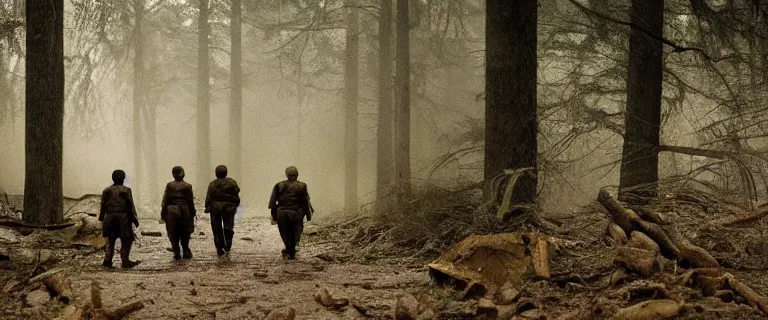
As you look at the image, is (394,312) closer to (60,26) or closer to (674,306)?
(674,306)

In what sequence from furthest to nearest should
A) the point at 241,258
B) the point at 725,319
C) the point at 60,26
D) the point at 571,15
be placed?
the point at 571,15 < the point at 60,26 < the point at 241,258 < the point at 725,319

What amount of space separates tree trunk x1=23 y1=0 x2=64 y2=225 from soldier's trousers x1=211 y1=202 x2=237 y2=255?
2690 mm

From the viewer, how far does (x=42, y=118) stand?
11.4 m

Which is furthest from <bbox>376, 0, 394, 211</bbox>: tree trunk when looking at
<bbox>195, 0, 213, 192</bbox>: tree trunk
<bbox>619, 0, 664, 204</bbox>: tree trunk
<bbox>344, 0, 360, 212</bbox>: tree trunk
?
<bbox>195, 0, 213, 192</bbox>: tree trunk

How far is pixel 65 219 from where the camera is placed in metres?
11.9

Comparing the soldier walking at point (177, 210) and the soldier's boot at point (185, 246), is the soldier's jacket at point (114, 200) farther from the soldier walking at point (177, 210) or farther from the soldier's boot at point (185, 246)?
the soldier's boot at point (185, 246)

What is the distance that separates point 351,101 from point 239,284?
17.7 metres

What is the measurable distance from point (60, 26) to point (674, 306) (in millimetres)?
10366

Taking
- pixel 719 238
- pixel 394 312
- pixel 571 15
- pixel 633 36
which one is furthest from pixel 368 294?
pixel 571 15

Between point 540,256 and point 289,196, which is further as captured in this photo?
point 289,196

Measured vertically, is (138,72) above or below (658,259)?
above

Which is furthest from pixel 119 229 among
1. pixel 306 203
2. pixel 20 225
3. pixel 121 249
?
pixel 306 203

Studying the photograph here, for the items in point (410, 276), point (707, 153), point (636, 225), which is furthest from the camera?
point (707, 153)

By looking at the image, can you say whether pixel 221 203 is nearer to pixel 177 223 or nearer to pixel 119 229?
pixel 177 223
